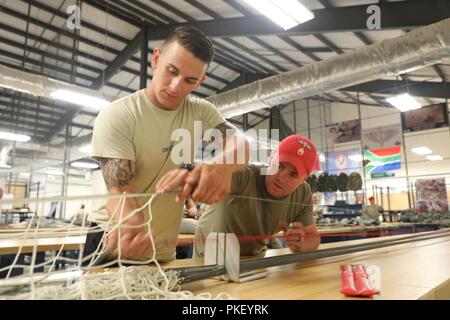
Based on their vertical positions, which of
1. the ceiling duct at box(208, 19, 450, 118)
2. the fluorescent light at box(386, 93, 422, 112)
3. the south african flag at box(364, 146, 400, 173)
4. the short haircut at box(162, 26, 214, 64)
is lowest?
the short haircut at box(162, 26, 214, 64)

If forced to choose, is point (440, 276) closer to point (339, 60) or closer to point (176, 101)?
point (176, 101)

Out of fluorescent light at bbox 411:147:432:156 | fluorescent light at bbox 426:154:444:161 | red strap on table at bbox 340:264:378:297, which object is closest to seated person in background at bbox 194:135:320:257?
red strap on table at bbox 340:264:378:297

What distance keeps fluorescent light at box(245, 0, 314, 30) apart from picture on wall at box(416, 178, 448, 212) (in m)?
5.55

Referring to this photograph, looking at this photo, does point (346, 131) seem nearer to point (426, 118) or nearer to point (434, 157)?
point (426, 118)

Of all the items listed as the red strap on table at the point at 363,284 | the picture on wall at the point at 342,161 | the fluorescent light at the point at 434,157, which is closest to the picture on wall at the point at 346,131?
the picture on wall at the point at 342,161

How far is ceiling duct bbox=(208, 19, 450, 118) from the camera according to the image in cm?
314

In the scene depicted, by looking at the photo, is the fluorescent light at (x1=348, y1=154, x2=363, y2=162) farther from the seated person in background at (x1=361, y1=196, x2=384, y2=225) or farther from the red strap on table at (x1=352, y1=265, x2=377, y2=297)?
the red strap on table at (x1=352, y1=265, x2=377, y2=297)

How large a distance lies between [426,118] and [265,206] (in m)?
6.76

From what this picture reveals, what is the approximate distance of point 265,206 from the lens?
1.44m

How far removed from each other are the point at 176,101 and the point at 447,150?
11040mm

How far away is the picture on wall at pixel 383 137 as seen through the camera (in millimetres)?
7570

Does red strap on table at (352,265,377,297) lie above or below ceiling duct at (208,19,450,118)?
below

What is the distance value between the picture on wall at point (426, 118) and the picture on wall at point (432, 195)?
114cm
